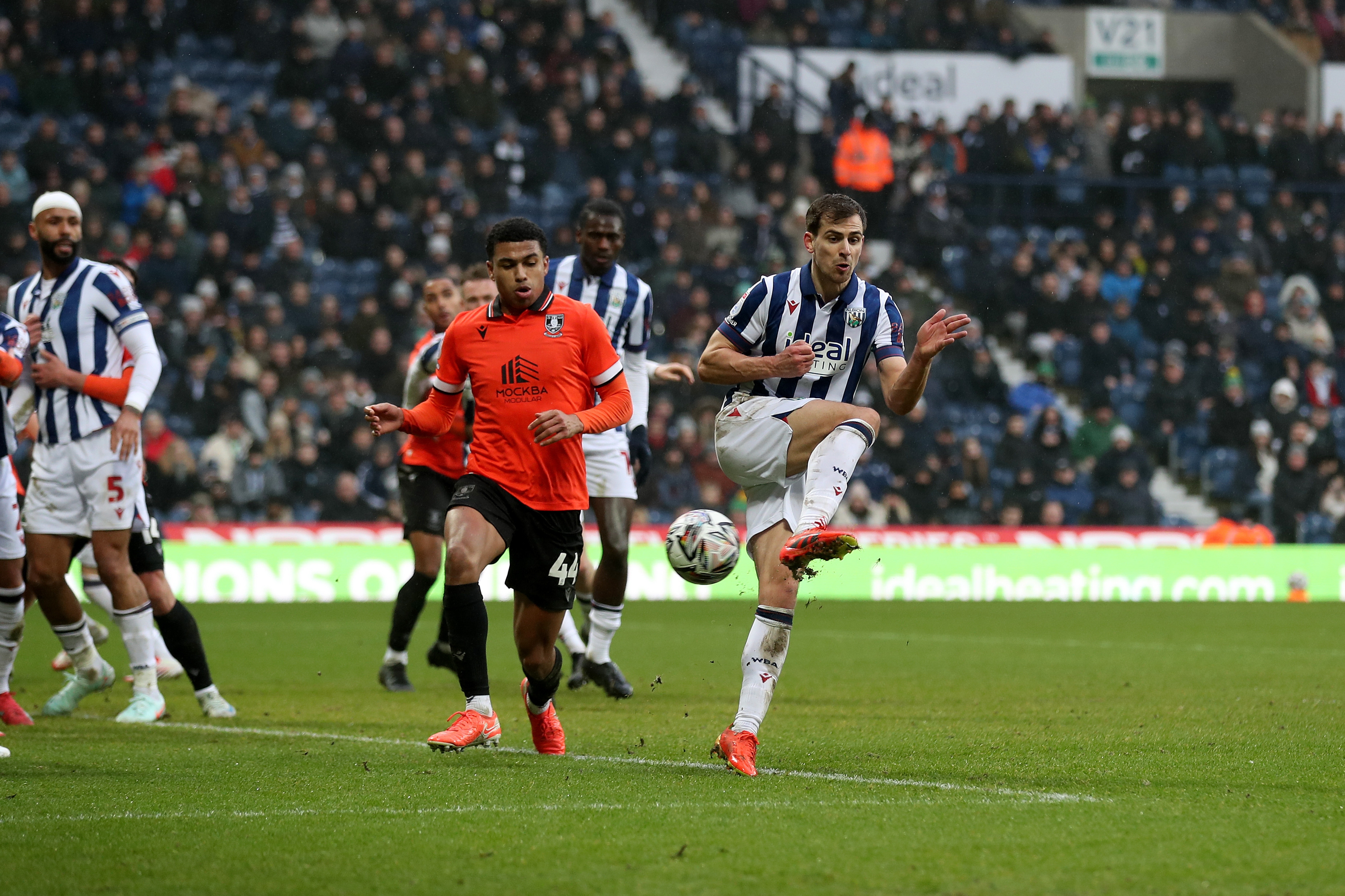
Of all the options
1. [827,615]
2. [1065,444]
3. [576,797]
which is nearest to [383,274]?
[827,615]

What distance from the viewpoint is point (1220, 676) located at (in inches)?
424

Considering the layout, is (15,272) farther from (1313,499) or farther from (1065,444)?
(1313,499)

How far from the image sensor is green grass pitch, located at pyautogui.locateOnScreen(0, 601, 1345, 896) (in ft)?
14.5

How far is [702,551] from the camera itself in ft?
22.3

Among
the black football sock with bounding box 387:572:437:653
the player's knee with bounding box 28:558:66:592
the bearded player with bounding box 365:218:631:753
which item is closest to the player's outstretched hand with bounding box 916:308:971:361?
the bearded player with bounding box 365:218:631:753

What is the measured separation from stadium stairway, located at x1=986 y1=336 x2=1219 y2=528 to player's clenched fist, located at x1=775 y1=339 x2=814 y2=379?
55.2ft

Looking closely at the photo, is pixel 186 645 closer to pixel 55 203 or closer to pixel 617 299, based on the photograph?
pixel 55 203

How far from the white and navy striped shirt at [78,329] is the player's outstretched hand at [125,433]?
13 cm

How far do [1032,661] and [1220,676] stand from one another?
59.8 inches

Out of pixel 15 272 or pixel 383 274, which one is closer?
pixel 15 272

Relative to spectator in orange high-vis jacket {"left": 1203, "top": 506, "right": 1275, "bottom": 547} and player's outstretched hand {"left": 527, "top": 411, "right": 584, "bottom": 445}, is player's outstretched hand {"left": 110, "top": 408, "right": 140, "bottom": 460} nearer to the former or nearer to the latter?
player's outstretched hand {"left": 527, "top": 411, "right": 584, "bottom": 445}

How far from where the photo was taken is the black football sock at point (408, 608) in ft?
33.3

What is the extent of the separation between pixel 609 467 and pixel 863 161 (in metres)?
16.4

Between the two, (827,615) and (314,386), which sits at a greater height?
(314,386)
